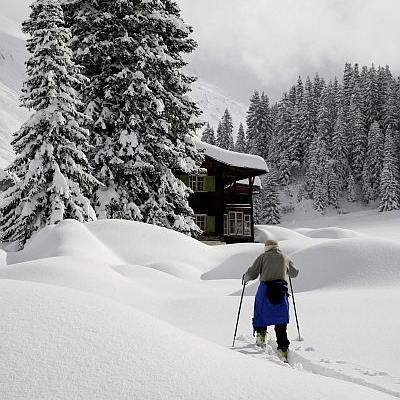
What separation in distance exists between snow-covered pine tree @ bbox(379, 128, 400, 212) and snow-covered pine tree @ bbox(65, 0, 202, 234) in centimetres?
5713

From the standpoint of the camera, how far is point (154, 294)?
36.1 ft

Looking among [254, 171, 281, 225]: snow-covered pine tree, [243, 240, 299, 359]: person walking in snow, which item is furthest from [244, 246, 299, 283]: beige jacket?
[254, 171, 281, 225]: snow-covered pine tree

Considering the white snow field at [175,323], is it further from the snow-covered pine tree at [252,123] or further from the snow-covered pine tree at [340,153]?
the snow-covered pine tree at [252,123]

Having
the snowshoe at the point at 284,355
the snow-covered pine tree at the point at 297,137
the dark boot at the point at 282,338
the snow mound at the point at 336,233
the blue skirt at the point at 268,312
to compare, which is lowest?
the snowshoe at the point at 284,355

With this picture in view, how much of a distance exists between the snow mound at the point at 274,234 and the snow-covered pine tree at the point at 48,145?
18.9m

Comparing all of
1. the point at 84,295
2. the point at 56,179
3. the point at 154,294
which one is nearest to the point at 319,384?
the point at 84,295

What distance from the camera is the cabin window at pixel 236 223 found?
134ft

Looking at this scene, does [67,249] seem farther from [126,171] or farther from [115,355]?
[115,355]

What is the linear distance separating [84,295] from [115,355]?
1.22 m

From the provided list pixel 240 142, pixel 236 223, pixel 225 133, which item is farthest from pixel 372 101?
pixel 236 223

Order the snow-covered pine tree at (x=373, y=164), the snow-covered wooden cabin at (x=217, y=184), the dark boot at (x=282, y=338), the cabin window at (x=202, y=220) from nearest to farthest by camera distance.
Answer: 1. the dark boot at (x=282, y=338)
2. the snow-covered wooden cabin at (x=217, y=184)
3. the cabin window at (x=202, y=220)
4. the snow-covered pine tree at (x=373, y=164)

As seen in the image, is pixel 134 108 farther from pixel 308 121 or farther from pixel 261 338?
pixel 308 121

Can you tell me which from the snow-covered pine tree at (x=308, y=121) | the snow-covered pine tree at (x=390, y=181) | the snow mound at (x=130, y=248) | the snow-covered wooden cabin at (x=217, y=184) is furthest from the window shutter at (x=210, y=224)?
the snow-covered pine tree at (x=308, y=121)

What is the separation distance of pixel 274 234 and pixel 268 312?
30427mm
